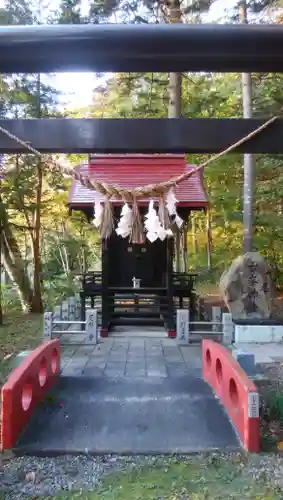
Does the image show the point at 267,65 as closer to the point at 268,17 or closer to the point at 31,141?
the point at 31,141

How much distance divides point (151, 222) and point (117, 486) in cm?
250

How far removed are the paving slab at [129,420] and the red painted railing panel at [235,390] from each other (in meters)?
0.12

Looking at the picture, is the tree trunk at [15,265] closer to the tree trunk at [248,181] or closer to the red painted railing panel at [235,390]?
the tree trunk at [248,181]

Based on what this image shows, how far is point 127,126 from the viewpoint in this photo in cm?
356

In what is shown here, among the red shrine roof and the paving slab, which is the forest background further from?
the paving slab

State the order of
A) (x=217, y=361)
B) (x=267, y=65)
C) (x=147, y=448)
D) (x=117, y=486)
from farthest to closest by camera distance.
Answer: (x=217, y=361)
(x=147, y=448)
(x=117, y=486)
(x=267, y=65)

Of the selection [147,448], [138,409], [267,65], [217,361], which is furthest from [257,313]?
[267,65]

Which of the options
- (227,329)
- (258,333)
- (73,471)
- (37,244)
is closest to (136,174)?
(227,329)

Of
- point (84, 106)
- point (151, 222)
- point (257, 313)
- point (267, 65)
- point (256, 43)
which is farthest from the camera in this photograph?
point (84, 106)

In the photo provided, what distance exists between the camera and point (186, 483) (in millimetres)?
3484

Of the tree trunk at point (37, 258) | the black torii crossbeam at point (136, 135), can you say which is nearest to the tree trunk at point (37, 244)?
the tree trunk at point (37, 258)

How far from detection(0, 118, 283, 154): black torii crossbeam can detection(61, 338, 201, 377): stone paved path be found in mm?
3612

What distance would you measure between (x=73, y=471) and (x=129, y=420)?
1.02 meters

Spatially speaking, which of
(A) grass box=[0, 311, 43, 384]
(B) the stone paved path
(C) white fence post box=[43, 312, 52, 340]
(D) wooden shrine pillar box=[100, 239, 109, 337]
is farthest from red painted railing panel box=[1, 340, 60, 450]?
(D) wooden shrine pillar box=[100, 239, 109, 337]
